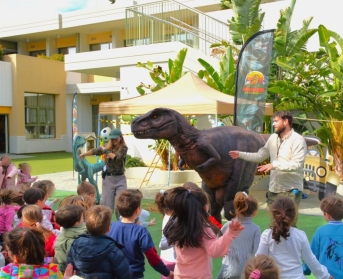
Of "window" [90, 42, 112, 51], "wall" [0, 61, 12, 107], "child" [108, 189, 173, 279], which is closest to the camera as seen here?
"child" [108, 189, 173, 279]

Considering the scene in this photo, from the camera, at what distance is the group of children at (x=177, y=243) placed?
2.57 m

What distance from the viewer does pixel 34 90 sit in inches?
856

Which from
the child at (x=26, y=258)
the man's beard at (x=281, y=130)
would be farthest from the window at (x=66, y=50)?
the child at (x=26, y=258)

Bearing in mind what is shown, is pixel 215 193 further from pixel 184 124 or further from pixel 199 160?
pixel 184 124

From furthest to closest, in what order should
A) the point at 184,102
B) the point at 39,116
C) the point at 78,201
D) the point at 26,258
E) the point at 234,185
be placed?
the point at 39,116
the point at 184,102
the point at 234,185
the point at 78,201
the point at 26,258

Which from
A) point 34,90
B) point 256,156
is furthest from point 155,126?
point 34,90

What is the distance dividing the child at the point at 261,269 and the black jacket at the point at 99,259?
36.4 inches

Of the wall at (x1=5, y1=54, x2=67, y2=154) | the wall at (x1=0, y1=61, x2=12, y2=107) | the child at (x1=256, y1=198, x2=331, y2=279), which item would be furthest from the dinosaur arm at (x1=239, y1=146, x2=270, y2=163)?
the wall at (x1=5, y1=54, x2=67, y2=154)

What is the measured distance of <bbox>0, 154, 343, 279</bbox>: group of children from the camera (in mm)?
2568

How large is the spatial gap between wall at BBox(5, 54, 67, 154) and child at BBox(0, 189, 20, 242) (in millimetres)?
17869

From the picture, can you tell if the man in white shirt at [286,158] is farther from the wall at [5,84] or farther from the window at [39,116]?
the window at [39,116]

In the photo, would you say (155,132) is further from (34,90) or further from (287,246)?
(34,90)

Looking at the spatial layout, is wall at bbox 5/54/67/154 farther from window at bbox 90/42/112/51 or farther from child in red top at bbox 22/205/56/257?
child in red top at bbox 22/205/56/257

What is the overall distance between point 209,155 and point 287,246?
189cm
